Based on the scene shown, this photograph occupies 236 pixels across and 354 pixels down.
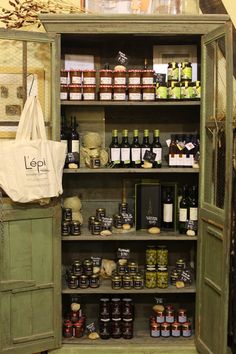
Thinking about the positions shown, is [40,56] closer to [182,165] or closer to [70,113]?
[70,113]

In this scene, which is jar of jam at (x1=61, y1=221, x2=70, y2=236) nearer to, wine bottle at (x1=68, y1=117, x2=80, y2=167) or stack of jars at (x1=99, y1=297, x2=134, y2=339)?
wine bottle at (x1=68, y1=117, x2=80, y2=167)

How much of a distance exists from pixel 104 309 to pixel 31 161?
1.19 m

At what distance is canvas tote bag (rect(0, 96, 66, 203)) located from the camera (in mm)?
2996

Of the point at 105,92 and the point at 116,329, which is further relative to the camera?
the point at 116,329

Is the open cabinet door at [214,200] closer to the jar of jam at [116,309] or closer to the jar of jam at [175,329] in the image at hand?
the jar of jam at [175,329]

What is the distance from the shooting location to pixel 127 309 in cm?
344

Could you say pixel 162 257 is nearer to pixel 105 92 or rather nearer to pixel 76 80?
pixel 105 92

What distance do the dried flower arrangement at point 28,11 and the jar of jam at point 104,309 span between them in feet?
6.64

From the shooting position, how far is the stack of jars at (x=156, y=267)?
338 centimetres

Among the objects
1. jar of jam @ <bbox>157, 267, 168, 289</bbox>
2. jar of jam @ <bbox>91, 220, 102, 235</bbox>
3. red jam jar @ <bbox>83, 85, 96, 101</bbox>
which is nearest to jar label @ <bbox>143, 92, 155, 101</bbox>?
red jam jar @ <bbox>83, 85, 96, 101</bbox>

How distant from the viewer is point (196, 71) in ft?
11.4

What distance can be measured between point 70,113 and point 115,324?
153cm

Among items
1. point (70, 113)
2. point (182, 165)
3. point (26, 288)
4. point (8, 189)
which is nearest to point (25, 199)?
point (8, 189)

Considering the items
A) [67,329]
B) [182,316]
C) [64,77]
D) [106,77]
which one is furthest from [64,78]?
[182,316]
